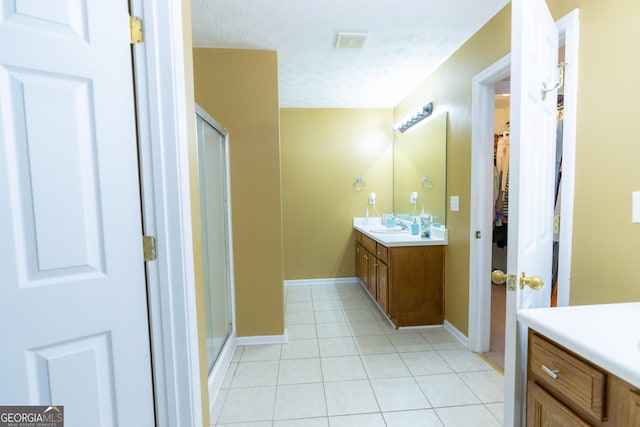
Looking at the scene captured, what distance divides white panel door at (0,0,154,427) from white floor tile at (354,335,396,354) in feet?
5.78

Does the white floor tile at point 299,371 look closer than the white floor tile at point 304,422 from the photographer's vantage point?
No

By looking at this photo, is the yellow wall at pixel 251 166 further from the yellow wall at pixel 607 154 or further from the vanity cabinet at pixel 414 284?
the yellow wall at pixel 607 154

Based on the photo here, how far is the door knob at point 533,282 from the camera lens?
3.24 ft

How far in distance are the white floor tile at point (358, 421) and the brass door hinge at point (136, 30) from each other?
1946 mm

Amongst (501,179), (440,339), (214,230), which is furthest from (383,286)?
(501,179)

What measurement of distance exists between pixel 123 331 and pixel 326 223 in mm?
3193

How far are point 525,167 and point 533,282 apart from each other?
0.41 meters

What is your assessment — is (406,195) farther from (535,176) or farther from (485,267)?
(535,176)

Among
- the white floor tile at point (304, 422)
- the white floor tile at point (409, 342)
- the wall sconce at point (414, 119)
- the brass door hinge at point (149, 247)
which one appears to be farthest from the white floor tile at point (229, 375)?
the wall sconce at point (414, 119)

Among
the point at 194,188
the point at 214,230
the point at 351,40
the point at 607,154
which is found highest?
the point at 351,40

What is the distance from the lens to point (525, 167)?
99cm

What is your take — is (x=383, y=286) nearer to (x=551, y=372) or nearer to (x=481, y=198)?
(x=481, y=198)

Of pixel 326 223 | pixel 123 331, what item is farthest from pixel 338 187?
pixel 123 331

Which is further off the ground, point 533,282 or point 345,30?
point 345,30
